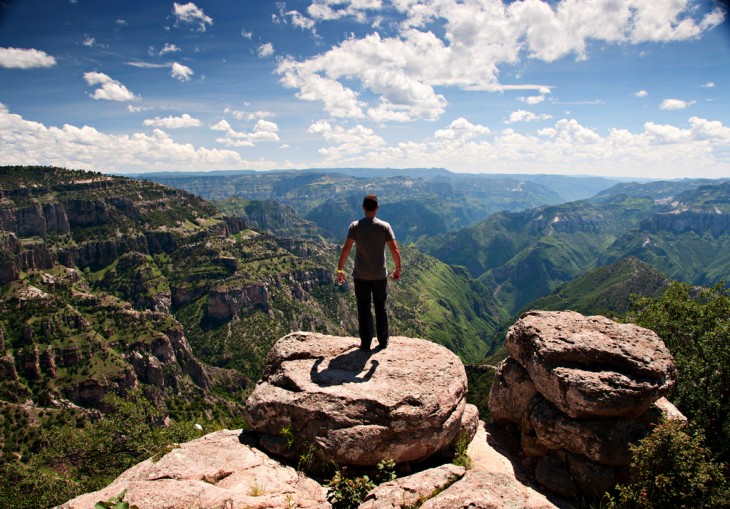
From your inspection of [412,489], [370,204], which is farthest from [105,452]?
[370,204]

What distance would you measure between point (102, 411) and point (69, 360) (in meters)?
30.4

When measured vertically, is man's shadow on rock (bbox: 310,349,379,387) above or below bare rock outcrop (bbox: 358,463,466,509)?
above

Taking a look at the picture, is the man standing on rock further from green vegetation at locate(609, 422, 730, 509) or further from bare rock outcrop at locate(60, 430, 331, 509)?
green vegetation at locate(609, 422, 730, 509)

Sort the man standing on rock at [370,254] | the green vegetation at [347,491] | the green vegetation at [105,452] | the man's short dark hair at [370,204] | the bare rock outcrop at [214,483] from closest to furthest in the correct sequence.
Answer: the bare rock outcrop at [214,483], the green vegetation at [347,491], the man's short dark hair at [370,204], the man standing on rock at [370,254], the green vegetation at [105,452]

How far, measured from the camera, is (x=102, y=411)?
456ft

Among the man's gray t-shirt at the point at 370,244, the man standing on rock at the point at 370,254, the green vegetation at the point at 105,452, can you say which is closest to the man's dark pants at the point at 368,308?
the man standing on rock at the point at 370,254

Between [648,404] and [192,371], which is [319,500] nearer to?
[648,404]

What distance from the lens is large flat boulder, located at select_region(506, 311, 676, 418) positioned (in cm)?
1223

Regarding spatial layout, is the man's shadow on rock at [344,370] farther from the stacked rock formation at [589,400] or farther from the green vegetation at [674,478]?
the green vegetation at [674,478]

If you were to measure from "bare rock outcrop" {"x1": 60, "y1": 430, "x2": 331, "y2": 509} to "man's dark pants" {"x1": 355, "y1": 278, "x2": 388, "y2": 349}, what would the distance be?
19.1 feet

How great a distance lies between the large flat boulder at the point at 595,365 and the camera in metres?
12.2

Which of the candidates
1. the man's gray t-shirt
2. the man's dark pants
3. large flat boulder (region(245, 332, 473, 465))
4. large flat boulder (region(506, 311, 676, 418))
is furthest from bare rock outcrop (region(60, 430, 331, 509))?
large flat boulder (region(506, 311, 676, 418))

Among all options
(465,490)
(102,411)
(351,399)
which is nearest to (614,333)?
(465,490)

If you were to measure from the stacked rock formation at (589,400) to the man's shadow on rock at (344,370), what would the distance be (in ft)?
20.2
